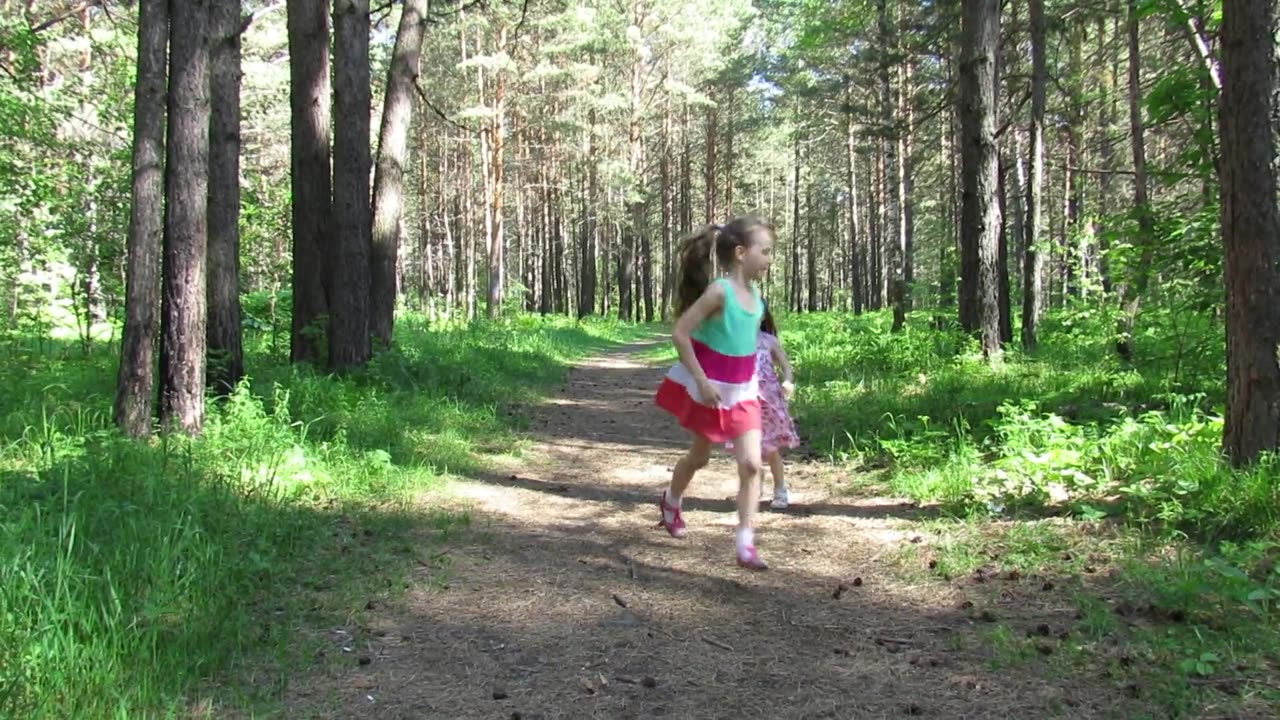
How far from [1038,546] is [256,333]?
41.3 feet

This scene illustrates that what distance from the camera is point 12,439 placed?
557cm

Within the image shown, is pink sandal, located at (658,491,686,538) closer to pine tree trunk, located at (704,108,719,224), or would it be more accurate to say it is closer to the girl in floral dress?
the girl in floral dress

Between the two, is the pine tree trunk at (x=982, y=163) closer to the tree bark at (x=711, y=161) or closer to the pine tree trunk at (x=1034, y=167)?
the pine tree trunk at (x=1034, y=167)

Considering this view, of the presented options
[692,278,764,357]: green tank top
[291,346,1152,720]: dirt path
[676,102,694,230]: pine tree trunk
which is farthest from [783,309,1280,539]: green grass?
[676,102,694,230]: pine tree trunk

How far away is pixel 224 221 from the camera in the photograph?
7.45 m

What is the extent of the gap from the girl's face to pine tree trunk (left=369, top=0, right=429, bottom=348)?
7.19 meters

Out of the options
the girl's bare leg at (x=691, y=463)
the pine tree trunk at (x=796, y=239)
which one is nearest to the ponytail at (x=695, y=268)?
the girl's bare leg at (x=691, y=463)

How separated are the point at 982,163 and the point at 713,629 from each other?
8834 millimetres

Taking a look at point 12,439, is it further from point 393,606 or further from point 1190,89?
point 1190,89

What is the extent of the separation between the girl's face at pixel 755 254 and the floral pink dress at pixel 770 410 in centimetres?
86

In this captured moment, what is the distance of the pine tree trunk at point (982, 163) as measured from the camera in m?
10.3

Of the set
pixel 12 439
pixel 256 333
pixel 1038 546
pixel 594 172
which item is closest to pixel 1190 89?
pixel 1038 546

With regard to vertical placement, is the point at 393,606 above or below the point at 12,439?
below

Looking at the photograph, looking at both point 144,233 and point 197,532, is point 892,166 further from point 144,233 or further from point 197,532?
point 197,532
